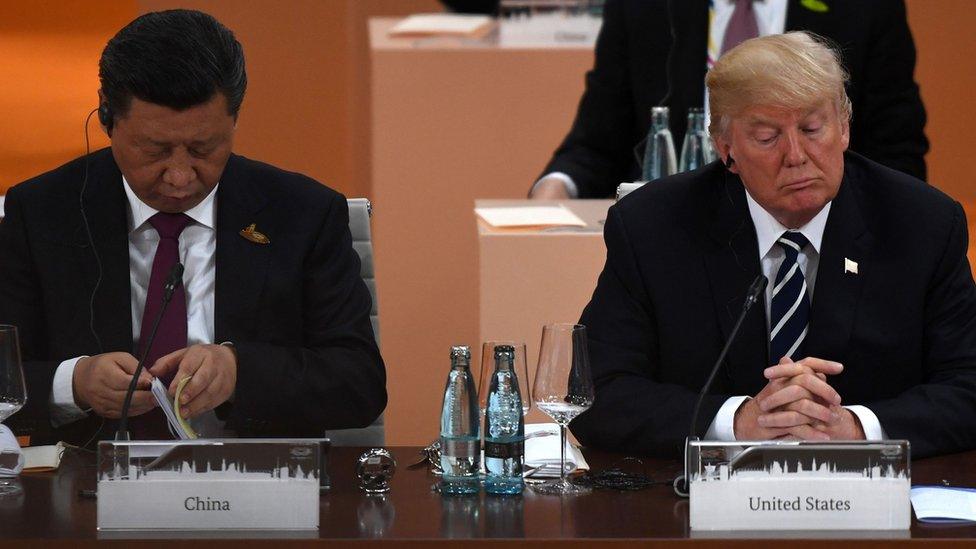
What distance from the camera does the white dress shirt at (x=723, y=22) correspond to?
3867mm

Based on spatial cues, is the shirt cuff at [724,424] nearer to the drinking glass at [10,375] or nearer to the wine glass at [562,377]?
the wine glass at [562,377]

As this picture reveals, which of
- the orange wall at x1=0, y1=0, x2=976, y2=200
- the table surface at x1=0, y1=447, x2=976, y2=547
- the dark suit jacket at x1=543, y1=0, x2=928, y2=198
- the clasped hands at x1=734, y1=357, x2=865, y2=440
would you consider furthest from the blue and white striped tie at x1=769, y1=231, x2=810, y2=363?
the orange wall at x1=0, y1=0, x2=976, y2=200

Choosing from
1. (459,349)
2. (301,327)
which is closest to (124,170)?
(301,327)

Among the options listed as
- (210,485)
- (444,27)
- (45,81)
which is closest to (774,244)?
(210,485)

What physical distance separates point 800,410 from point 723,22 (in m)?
2.04

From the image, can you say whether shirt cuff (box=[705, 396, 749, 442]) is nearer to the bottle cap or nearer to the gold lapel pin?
the bottle cap

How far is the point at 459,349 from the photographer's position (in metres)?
1.89

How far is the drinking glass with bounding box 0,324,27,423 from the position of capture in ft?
6.25

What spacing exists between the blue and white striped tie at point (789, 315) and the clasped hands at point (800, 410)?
0.20 metres

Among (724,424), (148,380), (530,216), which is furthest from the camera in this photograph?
(530,216)

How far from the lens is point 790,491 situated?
1706 mm

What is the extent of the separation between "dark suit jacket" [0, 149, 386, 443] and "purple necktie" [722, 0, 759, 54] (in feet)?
5.83

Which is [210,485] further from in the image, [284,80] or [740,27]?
[284,80]

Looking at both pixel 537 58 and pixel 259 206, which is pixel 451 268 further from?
pixel 259 206
